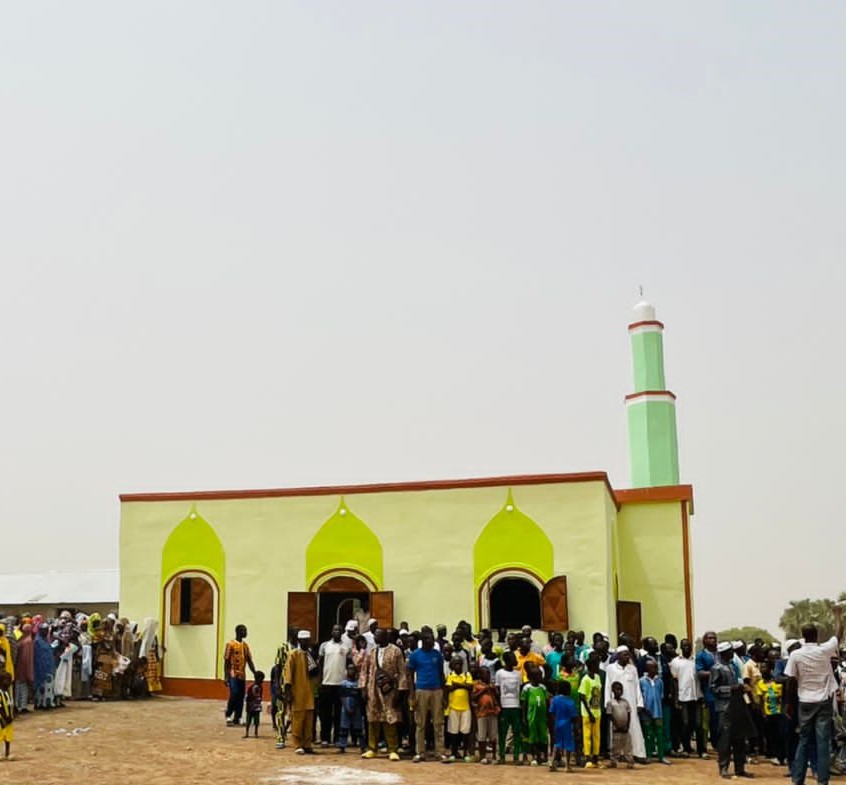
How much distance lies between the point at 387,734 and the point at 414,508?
6.54 m

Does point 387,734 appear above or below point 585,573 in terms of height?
below

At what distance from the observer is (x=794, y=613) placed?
3775 centimetres

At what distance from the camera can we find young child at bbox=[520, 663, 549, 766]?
39.8ft

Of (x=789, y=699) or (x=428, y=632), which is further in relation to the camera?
(x=428, y=632)

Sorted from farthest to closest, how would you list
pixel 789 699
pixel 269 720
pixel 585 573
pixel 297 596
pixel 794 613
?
pixel 794 613 → pixel 297 596 → pixel 585 573 → pixel 269 720 → pixel 789 699

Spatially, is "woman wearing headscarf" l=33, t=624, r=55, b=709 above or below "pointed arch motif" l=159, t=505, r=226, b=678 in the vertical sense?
below

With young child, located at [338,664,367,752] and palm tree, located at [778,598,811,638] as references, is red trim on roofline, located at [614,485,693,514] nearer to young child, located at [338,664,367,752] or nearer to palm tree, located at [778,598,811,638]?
young child, located at [338,664,367,752]

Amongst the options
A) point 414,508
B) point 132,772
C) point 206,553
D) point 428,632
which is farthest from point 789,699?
point 206,553

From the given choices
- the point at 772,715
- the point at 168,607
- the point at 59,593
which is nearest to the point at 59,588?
the point at 59,593

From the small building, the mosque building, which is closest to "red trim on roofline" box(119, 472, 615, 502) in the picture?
the mosque building

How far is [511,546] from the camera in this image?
1803cm

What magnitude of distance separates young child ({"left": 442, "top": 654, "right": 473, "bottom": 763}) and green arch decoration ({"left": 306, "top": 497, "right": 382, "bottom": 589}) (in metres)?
6.37

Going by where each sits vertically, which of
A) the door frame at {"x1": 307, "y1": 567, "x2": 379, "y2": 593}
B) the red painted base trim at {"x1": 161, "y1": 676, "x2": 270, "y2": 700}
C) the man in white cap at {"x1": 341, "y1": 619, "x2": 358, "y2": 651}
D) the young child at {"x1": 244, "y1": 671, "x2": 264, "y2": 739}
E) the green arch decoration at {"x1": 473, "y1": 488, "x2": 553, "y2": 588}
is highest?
the green arch decoration at {"x1": 473, "y1": 488, "x2": 553, "y2": 588}

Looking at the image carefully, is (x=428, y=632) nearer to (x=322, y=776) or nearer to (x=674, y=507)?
(x=322, y=776)
